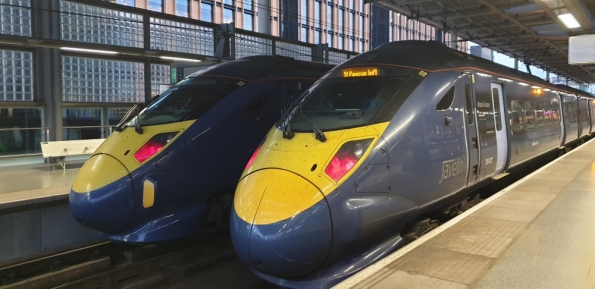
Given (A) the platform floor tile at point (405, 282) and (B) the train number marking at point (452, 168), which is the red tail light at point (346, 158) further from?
(B) the train number marking at point (452, 168)

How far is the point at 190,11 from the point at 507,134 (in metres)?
28.9

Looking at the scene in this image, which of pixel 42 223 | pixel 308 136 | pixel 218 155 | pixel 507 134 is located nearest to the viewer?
pixel 308 136

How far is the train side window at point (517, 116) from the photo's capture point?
866 centimetres

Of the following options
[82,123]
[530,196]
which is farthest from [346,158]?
[82,123]

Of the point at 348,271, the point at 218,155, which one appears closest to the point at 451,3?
the point at 218,155

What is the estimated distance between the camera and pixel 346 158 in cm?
479

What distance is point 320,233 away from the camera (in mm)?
4469

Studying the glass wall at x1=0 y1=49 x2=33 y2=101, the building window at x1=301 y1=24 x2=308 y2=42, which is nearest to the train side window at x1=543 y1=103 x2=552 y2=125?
the glass wall at x1=0 y1=49 x2=33 y2=101

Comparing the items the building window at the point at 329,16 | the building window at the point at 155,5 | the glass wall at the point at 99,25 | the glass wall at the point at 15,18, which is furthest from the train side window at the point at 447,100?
the building window at the point at 329,16

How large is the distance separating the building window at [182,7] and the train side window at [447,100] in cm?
2899

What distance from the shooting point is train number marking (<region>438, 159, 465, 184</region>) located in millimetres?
5766

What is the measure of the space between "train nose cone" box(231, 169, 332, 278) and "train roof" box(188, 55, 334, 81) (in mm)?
3520

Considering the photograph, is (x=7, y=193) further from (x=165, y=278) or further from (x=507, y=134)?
(x=507, y=134)

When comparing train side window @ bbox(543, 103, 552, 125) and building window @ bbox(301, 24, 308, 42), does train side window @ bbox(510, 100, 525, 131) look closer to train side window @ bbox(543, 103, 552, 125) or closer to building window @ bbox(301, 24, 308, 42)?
train side window @ bbox(543, 103, 552, 125)
